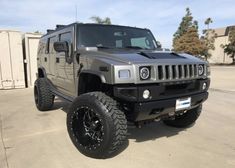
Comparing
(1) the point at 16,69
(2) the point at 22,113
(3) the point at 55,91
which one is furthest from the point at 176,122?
(1) the point at 16,69

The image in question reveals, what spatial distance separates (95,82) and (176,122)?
1.92 m

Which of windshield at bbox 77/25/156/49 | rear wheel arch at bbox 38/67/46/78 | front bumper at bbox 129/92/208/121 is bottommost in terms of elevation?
front bumper at bbox 129/92/208/121

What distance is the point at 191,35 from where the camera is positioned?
38781mm

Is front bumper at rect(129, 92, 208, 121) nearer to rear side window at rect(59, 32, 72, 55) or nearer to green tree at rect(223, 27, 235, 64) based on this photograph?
rear side window at rect(59, 32, 72, 55)

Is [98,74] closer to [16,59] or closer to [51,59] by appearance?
[51,59]

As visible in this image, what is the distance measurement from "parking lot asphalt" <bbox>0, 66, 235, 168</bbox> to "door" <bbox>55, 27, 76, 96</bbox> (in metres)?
0.79

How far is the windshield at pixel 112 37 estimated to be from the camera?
176 inches

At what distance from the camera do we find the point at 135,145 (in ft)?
13.8

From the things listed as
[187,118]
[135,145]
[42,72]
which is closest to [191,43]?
[42,72]

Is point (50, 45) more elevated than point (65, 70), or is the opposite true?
point (50, 45)

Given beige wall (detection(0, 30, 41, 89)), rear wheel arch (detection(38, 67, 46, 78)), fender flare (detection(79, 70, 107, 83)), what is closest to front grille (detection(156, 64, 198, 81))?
fender flare (detection(79, 70, 107, 83))

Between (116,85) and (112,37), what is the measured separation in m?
1.53

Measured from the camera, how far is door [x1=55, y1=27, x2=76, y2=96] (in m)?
4.61

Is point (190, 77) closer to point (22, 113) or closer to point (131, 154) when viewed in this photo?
point (131, 154)
